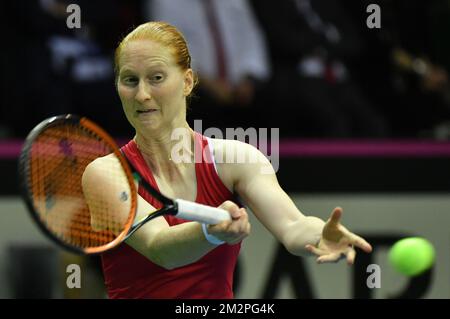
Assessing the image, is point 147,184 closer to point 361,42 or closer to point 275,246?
point 275,246

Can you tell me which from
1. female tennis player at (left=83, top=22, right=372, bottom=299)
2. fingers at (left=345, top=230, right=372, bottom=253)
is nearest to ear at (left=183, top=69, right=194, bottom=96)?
female tennis player at (left=83, top=22, right=372, bottom=299)

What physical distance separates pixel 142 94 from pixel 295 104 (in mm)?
3308

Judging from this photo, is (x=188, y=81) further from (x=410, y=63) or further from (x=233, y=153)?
(x=410, y=63)

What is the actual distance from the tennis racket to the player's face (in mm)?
168

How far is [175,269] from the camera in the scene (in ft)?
13.0

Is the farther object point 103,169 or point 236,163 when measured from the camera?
point 236,163

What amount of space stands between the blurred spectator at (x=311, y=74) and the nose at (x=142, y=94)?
315 centimetres

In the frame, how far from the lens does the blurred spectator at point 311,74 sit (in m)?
6.93

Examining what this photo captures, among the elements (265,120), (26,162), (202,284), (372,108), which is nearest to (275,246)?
A: (265,120)

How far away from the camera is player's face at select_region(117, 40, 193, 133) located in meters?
3.82

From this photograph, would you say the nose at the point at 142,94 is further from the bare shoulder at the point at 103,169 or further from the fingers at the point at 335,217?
the fingers at the point at 335,217

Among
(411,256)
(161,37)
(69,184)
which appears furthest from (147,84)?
(411,256)

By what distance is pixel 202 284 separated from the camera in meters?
4.01

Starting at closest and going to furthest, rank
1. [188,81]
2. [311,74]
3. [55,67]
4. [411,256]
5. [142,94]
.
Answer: [142,94] → [188,81] → [411,256] → [55,67] → [311,74]
